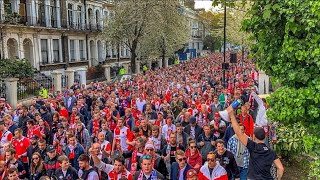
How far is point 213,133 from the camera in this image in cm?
845

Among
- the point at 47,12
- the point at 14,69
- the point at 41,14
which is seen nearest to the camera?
the point at 14,69

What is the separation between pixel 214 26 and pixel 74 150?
7410cm

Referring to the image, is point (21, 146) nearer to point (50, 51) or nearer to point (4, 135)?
point (4, 135)

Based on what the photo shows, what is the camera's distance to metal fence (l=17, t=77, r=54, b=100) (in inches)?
749

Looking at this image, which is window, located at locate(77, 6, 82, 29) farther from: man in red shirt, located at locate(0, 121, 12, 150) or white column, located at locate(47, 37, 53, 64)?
man in red shirt, located at locate(0, 121, 12, 150)

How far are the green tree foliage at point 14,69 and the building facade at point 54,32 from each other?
15.6 ft

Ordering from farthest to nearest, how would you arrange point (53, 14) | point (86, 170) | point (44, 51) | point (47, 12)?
point (53, 14)
point (44, 51)
point (47, 12)
point (86, 170)

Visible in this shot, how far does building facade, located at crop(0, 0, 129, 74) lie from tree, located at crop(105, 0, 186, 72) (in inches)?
97.4

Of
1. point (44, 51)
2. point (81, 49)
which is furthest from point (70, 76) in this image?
point (81, 49)

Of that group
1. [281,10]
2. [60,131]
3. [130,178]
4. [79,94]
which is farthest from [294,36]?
[79,94]

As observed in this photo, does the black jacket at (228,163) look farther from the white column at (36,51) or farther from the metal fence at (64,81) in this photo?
the white column at (36,51)

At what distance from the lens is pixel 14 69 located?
20172 mm

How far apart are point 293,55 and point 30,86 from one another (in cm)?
1771

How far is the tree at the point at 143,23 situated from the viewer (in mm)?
28234
